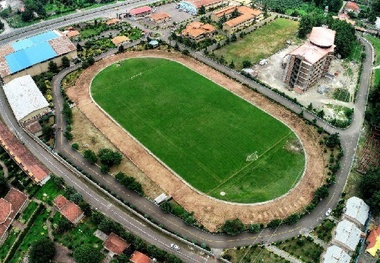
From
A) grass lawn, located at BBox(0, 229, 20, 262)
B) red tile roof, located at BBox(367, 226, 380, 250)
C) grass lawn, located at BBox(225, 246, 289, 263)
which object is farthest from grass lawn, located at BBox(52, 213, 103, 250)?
red tile roof, located at BBox(367, 226, 380, 250)

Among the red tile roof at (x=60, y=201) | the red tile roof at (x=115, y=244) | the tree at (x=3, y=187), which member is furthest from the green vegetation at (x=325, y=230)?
the tree at (x=3, y=187)

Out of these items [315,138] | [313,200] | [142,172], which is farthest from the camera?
[315,138]

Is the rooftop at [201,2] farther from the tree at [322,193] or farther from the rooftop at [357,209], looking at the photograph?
the rooftop at [357,209]

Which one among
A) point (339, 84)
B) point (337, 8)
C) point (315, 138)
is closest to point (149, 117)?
point (315, 138)

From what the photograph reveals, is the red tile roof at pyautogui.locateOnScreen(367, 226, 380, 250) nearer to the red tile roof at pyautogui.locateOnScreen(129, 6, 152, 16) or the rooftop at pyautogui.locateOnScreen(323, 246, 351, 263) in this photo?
the rooftop at pyautogui.locateOnScreen(323, 246, 351, 263)

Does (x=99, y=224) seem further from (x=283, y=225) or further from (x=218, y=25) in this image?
(x=218, y=25)
